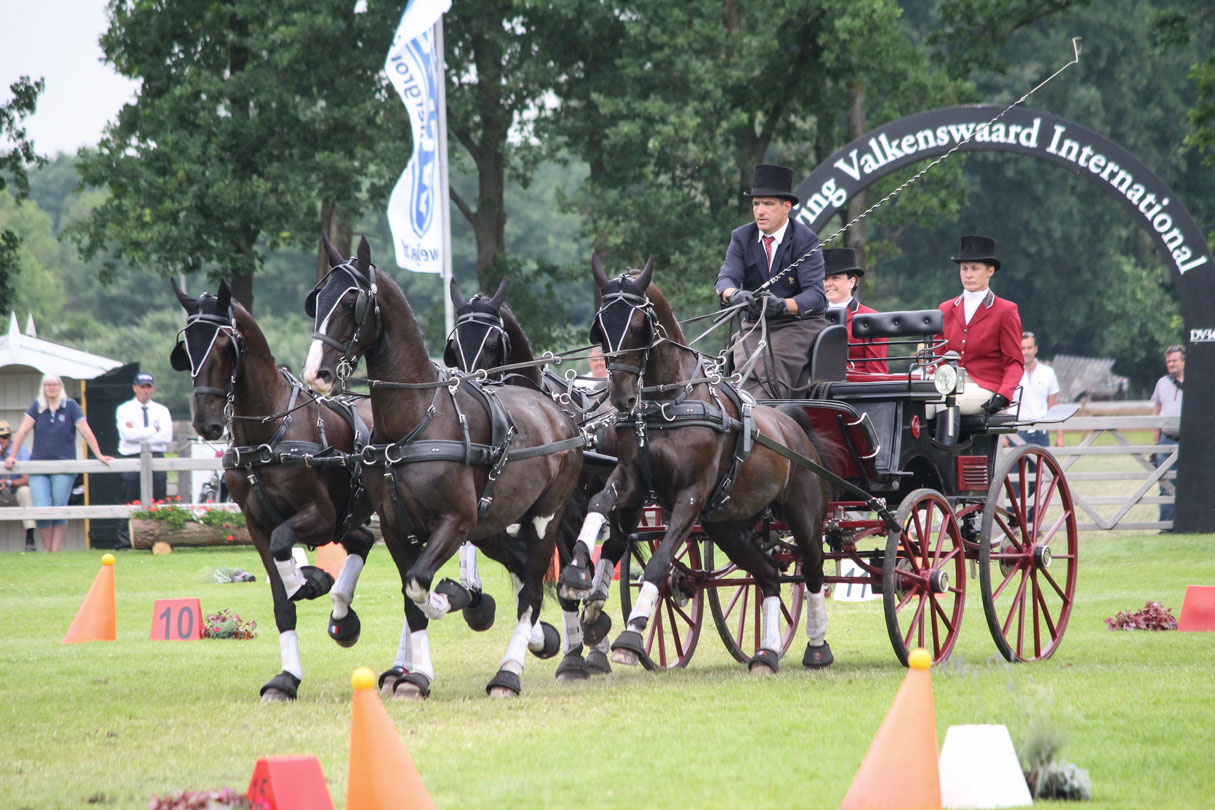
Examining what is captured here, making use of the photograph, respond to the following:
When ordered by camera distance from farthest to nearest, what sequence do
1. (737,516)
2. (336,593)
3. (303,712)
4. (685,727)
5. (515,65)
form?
(515,65)
(737,516)
(336,593)
(303,712)
(685,727)

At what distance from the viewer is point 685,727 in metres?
6.75

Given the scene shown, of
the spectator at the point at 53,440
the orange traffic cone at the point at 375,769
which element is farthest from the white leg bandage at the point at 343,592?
the spectator at the point at 53,440

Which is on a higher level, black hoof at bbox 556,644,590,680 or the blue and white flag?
the blue and white flag

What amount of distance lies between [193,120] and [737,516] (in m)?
17.1

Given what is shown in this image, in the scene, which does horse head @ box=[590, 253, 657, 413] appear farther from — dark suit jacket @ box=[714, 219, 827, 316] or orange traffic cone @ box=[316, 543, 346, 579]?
orange traffic cone @ box=[316, 543, 346, 579]

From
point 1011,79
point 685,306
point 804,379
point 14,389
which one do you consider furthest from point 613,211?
point 1011,79

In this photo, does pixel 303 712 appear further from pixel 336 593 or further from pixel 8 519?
pixel 8 519

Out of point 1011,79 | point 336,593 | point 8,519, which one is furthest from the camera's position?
point 1011,79

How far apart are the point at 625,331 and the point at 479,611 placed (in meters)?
1.80

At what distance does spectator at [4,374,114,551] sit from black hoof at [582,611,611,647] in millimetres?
11808

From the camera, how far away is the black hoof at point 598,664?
912 cm

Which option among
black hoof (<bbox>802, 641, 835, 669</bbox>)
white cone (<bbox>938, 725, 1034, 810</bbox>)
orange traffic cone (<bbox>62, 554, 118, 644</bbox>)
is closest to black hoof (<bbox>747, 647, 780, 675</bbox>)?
black hoof (<bbox>802, 641, 835, 669</bbox>)

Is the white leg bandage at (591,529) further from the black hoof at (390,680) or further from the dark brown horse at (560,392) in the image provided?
the black hoof at (390,680)

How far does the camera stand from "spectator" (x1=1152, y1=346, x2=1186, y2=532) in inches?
715
